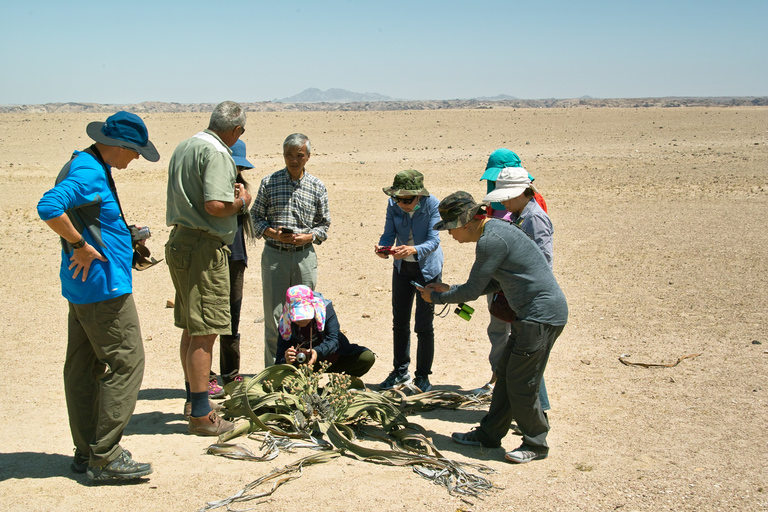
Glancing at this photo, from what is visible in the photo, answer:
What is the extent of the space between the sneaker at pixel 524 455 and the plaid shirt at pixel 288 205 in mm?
2145

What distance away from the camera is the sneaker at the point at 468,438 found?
442 centimetres

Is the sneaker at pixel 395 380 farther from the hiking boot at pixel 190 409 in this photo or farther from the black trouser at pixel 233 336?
the hiking boot at pixel 190 409

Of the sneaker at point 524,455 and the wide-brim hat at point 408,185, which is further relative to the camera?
the wide-brim hat at point 408,185

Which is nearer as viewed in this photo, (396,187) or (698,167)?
(396,187)

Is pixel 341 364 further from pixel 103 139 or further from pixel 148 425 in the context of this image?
pixel 103 139

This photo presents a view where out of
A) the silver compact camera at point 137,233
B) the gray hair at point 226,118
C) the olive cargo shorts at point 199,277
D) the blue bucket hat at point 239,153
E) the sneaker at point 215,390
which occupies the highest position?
the gray hair at point 226,118

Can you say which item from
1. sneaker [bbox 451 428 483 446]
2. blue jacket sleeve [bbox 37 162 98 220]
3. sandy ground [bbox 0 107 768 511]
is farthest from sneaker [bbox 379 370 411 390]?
blue jacket sleeve [bbox 37 162 98 220]

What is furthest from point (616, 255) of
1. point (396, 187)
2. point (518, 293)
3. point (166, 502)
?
point (166, 502)

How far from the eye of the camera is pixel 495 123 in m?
41.9

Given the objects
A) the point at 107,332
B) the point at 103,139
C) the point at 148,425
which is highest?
the point at 103,139

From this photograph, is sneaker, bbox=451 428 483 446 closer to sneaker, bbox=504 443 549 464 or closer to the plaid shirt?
sneaker, bbox=504 443 549 464

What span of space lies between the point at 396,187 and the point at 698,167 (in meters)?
18.3

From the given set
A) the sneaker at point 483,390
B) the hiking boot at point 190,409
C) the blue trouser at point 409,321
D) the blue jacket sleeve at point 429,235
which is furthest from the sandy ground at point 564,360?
the blue jacket sleeve at point 429,235

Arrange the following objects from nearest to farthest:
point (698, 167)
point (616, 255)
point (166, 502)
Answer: point (166, 502)
point (616, 255)
point (698, 167)
